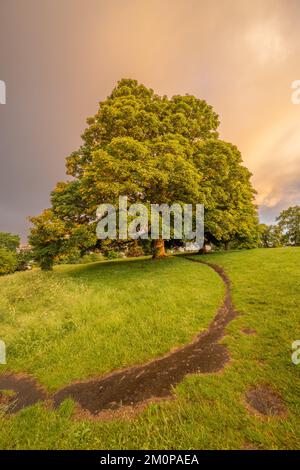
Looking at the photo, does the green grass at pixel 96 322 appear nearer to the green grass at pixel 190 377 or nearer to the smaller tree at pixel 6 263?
the green grass at pixel 190 377

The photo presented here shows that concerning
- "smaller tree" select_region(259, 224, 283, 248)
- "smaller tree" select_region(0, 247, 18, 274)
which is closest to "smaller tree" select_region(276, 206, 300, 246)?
"smaller tree" select_region(259, 224, 283, 248)

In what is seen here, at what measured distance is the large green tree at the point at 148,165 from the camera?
16578mm

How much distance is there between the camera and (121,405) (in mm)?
6023

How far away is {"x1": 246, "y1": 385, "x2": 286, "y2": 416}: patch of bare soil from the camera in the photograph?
17.3 feet

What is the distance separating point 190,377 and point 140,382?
1.58m

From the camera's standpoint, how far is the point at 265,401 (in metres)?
5.61

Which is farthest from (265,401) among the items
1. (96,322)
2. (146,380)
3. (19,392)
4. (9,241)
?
(9,241)

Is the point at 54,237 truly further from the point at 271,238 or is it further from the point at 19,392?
the point at 271,238

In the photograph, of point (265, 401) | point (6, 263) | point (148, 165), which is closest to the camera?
point (265, 401)

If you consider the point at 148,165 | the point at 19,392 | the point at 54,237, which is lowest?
the point at 19,392

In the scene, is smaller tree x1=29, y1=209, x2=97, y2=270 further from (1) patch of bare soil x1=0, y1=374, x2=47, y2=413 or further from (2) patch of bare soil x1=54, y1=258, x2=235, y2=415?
(2) patch of bare soil x1=54, y1=258, x2=235, y2=415

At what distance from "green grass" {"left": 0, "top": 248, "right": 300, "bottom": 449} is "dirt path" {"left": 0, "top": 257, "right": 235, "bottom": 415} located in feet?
1.29

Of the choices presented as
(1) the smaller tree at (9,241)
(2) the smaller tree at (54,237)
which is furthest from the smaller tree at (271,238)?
(1) the smaller tree at (9,241)
